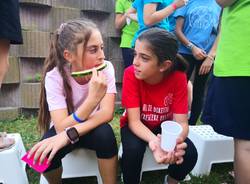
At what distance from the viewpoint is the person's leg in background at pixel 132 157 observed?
4.48 feet

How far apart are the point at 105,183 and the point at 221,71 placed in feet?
2.52

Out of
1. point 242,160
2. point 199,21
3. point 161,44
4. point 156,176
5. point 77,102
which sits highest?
point 199,21

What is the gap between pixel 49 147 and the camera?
49.6 inches

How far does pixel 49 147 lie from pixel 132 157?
1.29ft

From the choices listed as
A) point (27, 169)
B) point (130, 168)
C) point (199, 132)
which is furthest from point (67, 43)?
point (199, 132)

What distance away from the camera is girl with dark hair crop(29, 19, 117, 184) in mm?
1299

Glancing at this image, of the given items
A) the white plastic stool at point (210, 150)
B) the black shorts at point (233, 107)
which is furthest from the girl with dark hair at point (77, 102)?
the white plastic stool at point (210, 150)

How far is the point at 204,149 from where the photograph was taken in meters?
1.76

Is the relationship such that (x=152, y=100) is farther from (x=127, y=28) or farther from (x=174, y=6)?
(x=127, y=28)

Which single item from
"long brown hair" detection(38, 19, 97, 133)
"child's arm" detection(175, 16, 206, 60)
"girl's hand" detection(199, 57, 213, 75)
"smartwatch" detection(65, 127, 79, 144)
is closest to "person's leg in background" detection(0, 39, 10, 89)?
"long brown hair" detection(38, 19, 97, 133)

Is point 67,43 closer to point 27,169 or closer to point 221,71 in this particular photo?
point 221,71

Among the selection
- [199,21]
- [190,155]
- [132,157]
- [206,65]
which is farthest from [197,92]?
[132,157]

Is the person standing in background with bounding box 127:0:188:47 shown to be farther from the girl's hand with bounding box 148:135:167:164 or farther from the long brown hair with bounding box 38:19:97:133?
the girl's hand with bounding box 148:135:167:164

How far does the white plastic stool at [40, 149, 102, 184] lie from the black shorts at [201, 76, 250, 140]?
2.30 feet
